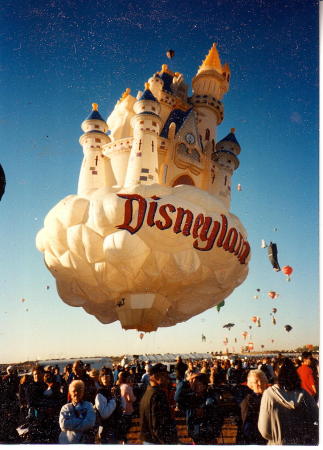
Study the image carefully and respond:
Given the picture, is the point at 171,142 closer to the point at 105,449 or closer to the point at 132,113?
the point at 132,113

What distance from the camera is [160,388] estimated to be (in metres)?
4.06

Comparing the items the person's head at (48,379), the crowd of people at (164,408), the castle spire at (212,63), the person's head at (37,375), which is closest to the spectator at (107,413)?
the crowd of people at (164,408)

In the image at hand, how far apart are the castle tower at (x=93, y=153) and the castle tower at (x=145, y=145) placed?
1464 mm

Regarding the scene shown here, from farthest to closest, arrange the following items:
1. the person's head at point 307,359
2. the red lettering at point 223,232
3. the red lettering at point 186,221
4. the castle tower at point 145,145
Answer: the castle tower at point 145,145 → the red lettering at point 223,232 → the red lettering at point 186,221 → the person's head at point 307,359

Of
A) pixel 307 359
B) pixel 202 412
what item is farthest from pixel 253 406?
pixel 307 359

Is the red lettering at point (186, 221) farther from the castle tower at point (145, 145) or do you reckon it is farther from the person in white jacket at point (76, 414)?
the person in white jacket at point (76, 414)

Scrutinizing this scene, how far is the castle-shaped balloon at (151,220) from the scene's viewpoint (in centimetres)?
1124

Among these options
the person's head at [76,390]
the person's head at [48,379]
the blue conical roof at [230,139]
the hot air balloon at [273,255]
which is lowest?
the person's head at [48,379]

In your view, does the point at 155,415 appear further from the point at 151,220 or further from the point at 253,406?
the point at 151,220

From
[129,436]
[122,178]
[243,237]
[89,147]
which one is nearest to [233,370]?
[129,436]

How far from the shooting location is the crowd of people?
12.2ft

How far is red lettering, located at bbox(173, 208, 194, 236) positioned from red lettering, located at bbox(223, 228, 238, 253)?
4.36ft

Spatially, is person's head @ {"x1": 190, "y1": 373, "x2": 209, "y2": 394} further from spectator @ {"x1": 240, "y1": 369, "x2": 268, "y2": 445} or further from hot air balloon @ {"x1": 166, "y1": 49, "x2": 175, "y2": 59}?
hot air balloon @ {"x1": 166, "y1": 49, "x2": 175, "y2": 59}

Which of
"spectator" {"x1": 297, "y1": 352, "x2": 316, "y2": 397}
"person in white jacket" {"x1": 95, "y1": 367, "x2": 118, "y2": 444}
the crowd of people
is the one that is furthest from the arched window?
"person in white jacket" {"x1": 95, "y1": 367, "x2": 118, "y2": 444}
